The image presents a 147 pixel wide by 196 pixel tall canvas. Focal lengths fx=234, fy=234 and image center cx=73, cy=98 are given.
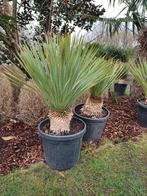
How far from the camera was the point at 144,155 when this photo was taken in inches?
108

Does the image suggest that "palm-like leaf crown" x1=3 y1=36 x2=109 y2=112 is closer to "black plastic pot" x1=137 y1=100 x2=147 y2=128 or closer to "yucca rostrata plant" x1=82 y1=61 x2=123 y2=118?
"yucca rostrata plant" x1=82 y1=61 x2=123 y2=118

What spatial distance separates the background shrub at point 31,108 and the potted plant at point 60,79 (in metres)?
0.75

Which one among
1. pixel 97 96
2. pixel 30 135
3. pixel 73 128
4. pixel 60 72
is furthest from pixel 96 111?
pixel 60 72

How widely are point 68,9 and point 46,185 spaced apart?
168 inches

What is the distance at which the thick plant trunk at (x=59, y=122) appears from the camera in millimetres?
2123

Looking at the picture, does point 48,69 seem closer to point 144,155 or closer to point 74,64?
point 74,64

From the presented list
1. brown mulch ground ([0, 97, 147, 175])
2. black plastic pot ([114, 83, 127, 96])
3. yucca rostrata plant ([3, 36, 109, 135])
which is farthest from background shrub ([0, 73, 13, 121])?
black plastic pot ([114, 83, 127, 96])

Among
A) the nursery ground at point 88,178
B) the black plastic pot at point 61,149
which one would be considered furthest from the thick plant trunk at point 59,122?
the nursery ground at point 88,178

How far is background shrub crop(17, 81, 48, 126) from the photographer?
300 centimetres

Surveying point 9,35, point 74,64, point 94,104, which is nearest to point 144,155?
point 94,104

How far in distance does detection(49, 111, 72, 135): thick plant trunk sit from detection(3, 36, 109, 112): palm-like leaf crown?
0.06 metres

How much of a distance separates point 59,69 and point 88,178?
1.09 metres

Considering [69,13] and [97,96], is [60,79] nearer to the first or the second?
[97,96]

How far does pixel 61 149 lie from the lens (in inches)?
82.5
